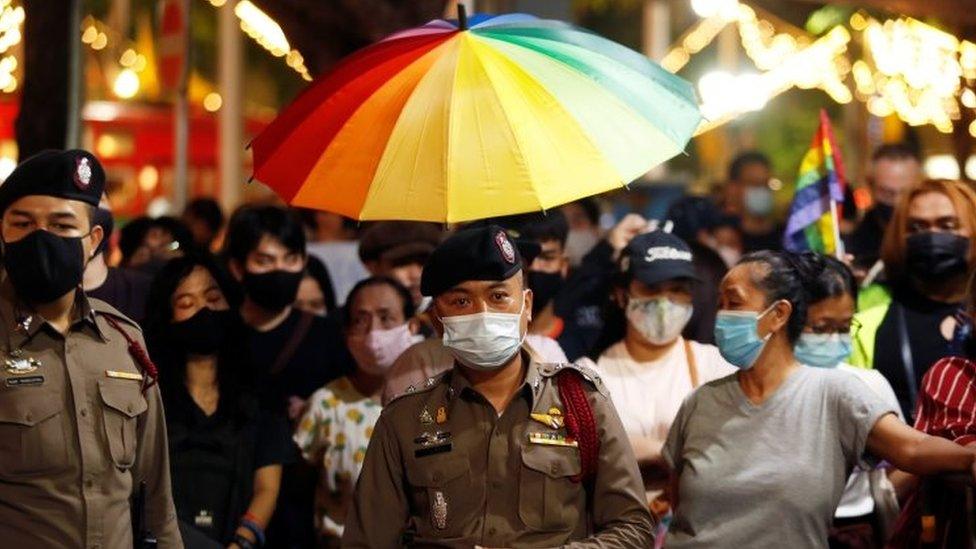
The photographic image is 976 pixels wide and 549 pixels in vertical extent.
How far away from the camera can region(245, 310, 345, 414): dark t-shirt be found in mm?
8594

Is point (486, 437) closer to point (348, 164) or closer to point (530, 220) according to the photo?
point (348, 164)

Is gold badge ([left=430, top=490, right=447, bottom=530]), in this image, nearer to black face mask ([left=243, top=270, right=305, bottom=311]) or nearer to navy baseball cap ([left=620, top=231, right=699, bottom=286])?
navy baseball cap ([left=620, top=231, right=699, bottom=286])

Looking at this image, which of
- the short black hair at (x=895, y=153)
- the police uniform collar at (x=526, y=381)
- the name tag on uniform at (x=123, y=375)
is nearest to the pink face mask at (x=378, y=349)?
the name tag on uniform at (x=123, y=375)

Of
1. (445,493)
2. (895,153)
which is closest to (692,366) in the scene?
(445,493)

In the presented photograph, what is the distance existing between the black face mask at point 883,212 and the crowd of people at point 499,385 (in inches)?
38.2

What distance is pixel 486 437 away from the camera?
5812 mm

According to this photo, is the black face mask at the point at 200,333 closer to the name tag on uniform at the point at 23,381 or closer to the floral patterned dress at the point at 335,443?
the floral patterned dress at the point at 335,443

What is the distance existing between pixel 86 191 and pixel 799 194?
13.9 ft

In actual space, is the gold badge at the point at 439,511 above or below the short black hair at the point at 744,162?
below

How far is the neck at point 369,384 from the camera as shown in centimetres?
820

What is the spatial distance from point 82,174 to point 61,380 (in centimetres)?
71

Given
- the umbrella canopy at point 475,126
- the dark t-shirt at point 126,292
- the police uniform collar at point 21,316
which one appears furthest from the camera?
the dark t-shirt at point 126,292

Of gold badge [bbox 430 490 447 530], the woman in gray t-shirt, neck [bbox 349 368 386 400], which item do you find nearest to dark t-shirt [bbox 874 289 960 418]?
the woman in gray t-shirt

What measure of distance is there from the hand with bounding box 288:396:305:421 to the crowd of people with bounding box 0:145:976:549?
0.04 feet
